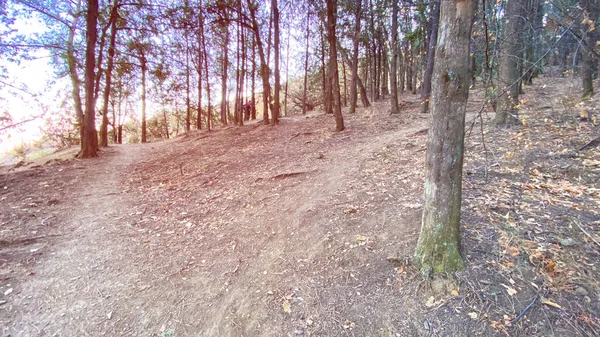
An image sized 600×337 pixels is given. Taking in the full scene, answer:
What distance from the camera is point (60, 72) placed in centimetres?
1139

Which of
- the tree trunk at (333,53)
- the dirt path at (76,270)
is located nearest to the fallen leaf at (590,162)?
the tree trunk at (333,53)

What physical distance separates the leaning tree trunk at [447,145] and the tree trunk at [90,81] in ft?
33.8

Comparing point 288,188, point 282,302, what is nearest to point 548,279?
point 282,302

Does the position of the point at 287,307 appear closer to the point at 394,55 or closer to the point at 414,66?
the point at 394,55

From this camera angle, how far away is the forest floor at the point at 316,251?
8.20ft

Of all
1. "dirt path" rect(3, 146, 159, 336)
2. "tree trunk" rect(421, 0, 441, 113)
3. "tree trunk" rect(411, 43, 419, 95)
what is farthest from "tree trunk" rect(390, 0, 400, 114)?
"tree trunk" rect(411, 43, 419, 95)

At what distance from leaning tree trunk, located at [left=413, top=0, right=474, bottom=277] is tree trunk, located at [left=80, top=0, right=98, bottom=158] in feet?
33.8

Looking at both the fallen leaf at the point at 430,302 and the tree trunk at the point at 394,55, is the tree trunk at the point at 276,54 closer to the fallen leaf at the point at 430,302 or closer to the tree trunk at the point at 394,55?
the tree trunk at the point at 394,55

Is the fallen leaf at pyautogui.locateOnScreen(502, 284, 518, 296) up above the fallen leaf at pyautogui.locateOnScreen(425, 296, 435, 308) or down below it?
above

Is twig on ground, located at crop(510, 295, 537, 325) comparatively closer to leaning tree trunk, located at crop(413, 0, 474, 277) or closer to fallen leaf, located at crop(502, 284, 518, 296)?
fallen leaf, located at crop(502, 284, 518, 296)

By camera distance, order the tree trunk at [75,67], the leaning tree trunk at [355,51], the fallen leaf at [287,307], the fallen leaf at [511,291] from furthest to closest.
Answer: the leaning tree trunk at [355,51], the tree trunk at [75,67], the fallen leaf at [287,307], the fallen leaf at [511,291]

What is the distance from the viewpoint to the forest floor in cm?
250

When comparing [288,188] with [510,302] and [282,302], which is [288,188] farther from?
[510,302]

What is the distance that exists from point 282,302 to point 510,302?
2.08 meters
